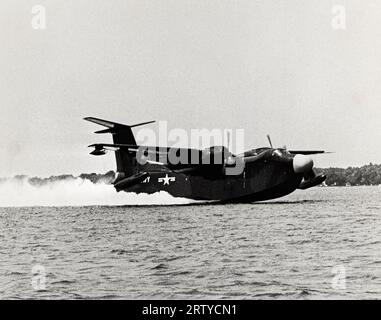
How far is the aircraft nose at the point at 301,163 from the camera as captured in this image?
3136 centimetres

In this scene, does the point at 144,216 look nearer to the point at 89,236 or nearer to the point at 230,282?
the point at 89,236

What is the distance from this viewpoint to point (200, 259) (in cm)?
1554

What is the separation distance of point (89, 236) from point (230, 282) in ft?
36.4

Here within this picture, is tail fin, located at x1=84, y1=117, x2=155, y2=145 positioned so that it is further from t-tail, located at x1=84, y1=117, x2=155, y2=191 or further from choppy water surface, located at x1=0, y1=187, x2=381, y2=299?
choppy water surface, located at x1=0, y1=187, x2=381, y2=299

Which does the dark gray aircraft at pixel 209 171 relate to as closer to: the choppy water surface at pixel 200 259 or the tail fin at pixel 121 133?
the tail fin at pixel 121 133

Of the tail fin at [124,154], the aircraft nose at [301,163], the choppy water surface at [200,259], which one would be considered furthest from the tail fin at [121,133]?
the choppy water surface at [200,259]

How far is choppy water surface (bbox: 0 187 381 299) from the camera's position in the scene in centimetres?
1170

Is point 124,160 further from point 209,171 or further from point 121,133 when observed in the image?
point 209,171

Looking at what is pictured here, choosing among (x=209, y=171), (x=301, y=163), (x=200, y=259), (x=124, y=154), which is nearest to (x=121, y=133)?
(x=124, y=154)

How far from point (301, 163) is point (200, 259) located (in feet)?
56.4

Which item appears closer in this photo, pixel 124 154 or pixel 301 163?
pixel 301 163

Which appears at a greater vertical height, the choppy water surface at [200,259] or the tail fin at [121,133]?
the tail fin at [121,133]

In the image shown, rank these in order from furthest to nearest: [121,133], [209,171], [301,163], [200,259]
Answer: [121,133] < [209,171] < [301,163] < [200,259]

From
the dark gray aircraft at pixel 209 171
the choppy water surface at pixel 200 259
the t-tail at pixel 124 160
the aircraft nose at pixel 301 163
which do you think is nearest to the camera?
the choppy water surface at pixel 200 259
